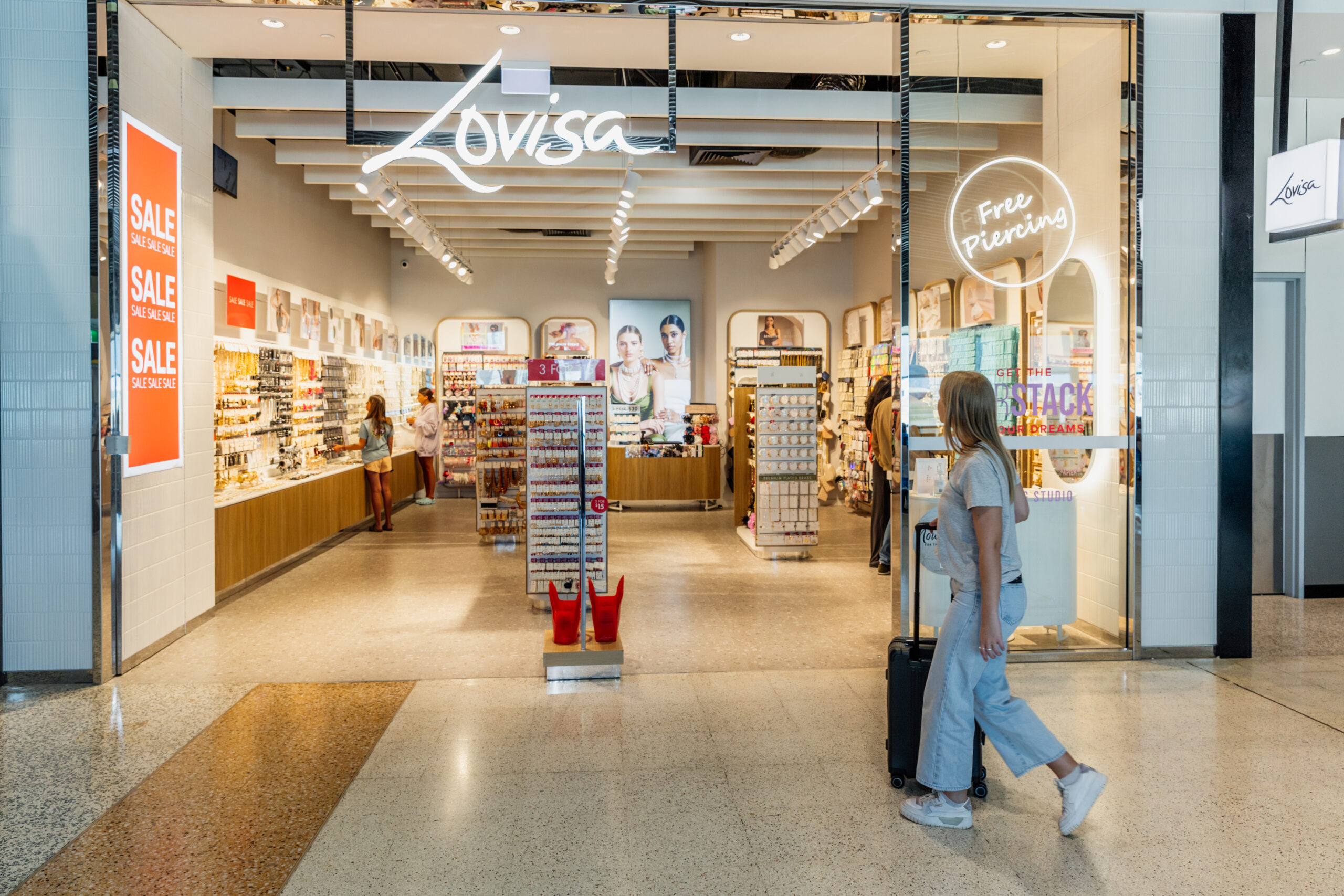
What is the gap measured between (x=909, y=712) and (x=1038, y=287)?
2.77m

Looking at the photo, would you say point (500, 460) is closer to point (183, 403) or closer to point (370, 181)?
point (370, 181)

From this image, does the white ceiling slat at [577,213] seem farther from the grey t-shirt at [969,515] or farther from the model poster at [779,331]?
the grey t-shirt at [969,515]

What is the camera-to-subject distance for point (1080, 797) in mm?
3064

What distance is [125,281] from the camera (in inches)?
192

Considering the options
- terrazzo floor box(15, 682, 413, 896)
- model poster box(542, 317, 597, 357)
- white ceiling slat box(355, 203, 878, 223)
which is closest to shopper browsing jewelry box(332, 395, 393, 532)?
white ceiling slat box(355, 203, 878, 223)

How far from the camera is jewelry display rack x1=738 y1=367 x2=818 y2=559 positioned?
8617mm

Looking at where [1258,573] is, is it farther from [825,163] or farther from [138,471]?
[138,471]

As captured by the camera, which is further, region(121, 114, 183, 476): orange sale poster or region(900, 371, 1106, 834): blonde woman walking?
region(121, 114, 183, 476): orange sale poster

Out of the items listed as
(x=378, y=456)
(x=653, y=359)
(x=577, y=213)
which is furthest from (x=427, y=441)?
(x=577, y=213)

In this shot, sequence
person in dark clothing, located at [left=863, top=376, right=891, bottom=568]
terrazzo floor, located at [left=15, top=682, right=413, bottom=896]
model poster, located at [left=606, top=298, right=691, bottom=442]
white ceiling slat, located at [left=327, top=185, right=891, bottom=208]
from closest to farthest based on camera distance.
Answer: terrazzo floor, located at [left=15, top=682, right=413, bottom=896]
person in dark clothing, located at [left=863, top=376, right=891, bottom=568]
white ceiling slat, located at [left=327, top=185, right=891, bottom=208]
model poster, located at [left=606, top=298, right=691, bottom=442]

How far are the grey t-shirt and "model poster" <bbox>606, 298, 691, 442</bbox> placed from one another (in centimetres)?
1113

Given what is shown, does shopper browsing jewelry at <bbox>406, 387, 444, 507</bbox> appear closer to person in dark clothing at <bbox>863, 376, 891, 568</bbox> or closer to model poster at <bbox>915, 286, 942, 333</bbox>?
person in dark clothing at <bbox>863, 376, 891, 568</bbox>

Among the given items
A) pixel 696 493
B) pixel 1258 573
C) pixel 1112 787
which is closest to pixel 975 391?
pixel 1112 787

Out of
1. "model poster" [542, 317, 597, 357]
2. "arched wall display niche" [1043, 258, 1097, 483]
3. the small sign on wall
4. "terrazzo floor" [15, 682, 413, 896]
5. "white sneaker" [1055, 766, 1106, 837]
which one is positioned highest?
"model poster" [542, 317, 597, 357]
